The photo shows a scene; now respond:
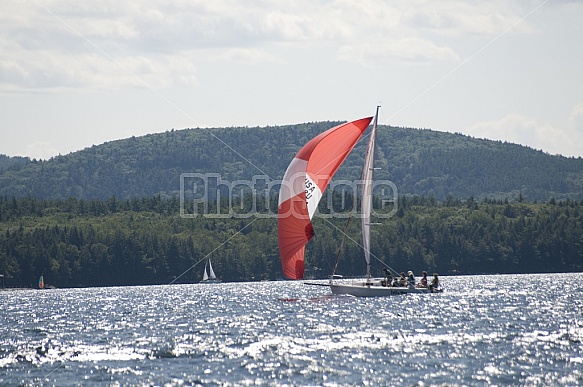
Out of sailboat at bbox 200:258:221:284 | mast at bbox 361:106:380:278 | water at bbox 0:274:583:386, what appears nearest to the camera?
water at bbox 0:274:583:386

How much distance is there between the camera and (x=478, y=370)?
33938mm

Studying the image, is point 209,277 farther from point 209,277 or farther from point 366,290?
point 366,290

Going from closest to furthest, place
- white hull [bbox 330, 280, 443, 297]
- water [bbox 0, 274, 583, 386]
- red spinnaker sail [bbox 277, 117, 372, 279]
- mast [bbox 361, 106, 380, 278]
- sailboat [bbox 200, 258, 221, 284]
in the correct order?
water [bbox 0, 274, 583, 386], red spinnaker sail [bbox 277, 117, 372, 279], mast [bbox 361, 106, 380, 278], white hull [bbox 330, 280, 443, 297], sailboat [bbox 200, 258, 221, 284]

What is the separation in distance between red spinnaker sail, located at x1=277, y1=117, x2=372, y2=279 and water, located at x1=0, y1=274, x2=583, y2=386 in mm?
3883

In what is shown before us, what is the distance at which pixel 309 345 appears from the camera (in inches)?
1629

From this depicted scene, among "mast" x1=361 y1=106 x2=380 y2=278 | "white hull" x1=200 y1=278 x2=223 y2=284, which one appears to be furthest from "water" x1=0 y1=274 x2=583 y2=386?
"white hull" x1=200 y1=278 x2=223 y2=284

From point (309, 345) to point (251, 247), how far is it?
4562 inches

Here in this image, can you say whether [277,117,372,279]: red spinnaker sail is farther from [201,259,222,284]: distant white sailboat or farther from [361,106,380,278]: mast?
[201,259,222,284]: distant white sailboat

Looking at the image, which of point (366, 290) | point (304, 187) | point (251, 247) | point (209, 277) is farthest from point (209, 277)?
point (304, 187)

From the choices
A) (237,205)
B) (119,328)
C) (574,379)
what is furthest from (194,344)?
(237,205)

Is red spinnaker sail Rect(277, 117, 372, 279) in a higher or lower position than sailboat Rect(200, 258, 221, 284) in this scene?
higher

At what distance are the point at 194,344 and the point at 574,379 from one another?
18020 millimetres

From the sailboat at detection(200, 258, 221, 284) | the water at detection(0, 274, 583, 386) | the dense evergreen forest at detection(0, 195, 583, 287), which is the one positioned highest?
the dense evergreen forest at detection(0, 195, 583, 287)

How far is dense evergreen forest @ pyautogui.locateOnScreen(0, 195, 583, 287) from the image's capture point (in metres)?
143
